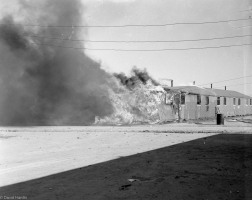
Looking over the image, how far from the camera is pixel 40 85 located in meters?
38.8

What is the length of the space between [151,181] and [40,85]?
115ft

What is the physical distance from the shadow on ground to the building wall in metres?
26.8

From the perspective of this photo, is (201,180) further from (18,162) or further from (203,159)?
(18,162)

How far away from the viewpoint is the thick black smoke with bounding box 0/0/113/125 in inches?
1479

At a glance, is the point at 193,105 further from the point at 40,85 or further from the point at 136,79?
the point at 40,85

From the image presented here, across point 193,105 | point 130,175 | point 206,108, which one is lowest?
point 130,175

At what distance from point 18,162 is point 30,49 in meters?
31.8

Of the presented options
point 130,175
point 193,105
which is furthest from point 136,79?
point 130,175

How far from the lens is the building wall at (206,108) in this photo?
35625 millimetres

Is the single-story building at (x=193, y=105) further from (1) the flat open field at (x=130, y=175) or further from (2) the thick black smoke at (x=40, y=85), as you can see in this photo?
(1) the flat open field at (x=130, y=175)

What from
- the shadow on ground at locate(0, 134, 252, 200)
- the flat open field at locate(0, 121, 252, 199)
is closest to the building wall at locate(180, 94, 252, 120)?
the flat open field at locate(0, 121, 252, 199)

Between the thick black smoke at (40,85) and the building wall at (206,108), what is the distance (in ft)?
32.1

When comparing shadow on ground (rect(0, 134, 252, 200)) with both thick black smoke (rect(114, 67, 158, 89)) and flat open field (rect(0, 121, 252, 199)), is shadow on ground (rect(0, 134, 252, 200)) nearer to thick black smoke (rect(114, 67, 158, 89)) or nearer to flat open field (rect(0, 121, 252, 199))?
flat open field (rect(0, 121, 252, 199))

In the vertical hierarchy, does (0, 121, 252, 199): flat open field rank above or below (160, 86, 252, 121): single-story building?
below
